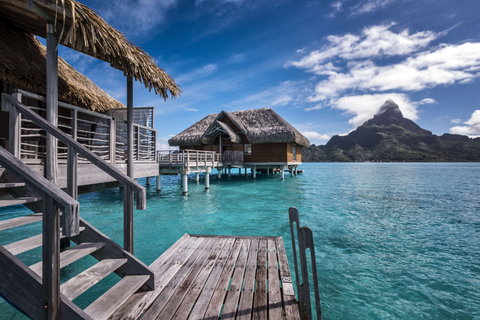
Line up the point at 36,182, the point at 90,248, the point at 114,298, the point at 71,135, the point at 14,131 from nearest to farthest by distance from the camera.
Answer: the point at 36,182
the point at 114,298
the point at 90,248
the point at 14,131
the point at 71,135

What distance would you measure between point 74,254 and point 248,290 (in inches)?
78.4

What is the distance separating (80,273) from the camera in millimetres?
2324

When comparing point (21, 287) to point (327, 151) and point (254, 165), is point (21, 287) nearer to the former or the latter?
point (254, 165)

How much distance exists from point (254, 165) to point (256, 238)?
19024 millimetres

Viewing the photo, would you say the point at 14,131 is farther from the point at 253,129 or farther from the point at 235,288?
the point at 253,129

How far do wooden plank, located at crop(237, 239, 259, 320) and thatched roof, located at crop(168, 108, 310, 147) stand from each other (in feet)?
62.0

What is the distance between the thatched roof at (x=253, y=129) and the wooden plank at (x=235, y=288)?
18891 mm

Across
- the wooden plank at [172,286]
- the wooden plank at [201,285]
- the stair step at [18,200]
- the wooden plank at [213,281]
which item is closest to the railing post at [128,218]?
the wooden plank at [172,286]

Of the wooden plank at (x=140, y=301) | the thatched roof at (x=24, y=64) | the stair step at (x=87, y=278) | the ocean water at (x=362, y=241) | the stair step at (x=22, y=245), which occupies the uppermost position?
the thatched roof at (x=24, y=64)

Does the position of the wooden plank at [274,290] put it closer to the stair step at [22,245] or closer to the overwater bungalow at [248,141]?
the stair step at [22,245]

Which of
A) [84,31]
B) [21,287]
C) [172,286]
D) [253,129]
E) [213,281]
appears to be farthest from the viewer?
[253,129]

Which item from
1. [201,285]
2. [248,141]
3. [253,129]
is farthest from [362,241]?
[253,129]

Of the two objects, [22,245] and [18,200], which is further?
[18,200]

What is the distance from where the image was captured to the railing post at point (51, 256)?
1632mm
